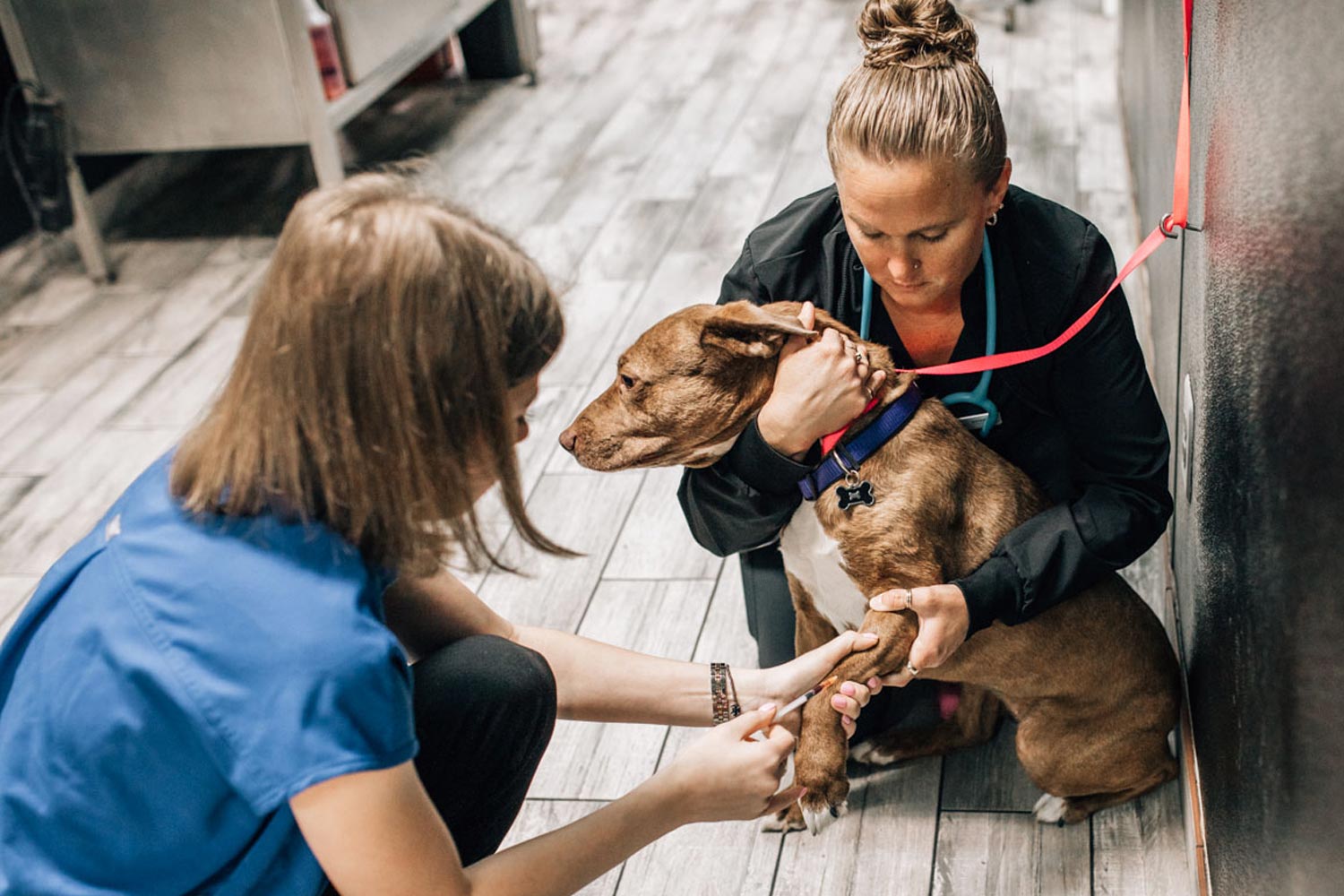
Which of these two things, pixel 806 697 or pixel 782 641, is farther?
pixel 782 641

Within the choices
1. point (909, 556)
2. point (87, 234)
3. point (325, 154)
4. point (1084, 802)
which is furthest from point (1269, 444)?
point (87, 234)

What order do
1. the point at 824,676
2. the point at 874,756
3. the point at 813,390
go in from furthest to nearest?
the point at 874,756
the point at 824,676
the point at 813,390

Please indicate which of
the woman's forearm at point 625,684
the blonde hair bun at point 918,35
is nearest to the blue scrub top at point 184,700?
the woman's forearm at point 625,684

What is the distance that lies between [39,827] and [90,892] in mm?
73

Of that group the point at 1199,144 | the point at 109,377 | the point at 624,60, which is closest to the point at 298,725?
the point at 1199,144

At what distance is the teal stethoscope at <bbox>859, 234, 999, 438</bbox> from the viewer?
5.63ft

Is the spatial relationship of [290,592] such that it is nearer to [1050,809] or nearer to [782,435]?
[782,435]

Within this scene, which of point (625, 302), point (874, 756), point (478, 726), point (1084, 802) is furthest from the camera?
point (625, 302)

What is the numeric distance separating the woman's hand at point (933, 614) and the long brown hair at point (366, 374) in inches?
24.7

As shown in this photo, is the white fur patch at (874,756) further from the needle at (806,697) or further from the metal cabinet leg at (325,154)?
the metal cabinet leg at (325,154)

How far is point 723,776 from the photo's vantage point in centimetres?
147

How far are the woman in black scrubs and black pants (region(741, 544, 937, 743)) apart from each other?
0.63 feet

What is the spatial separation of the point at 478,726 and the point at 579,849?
8.0 inches

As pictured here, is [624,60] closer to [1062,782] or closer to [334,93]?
[334,93]
